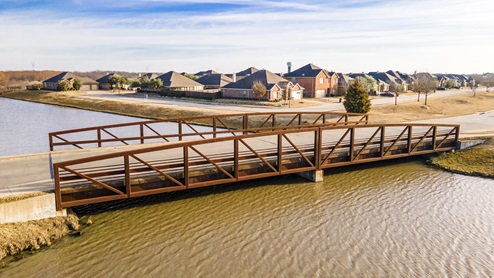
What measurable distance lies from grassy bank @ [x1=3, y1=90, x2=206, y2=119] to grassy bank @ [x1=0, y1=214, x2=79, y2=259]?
108ft

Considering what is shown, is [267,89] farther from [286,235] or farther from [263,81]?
[286,235]

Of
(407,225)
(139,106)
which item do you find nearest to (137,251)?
(407,225)

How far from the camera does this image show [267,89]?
59.3 meters

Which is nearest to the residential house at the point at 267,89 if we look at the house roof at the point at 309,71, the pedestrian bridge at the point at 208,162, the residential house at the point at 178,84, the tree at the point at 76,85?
the house roof at the point at 309,71

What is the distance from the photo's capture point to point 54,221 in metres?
→ 12.1

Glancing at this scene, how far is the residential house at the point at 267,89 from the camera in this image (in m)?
59.8

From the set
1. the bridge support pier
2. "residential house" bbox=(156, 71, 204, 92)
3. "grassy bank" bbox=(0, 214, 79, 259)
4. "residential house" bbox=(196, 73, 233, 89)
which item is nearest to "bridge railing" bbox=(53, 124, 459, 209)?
the bridge support pier

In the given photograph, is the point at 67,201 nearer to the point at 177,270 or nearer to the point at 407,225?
the point at 177,270

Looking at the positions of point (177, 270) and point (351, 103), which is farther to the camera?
point (351, 103)

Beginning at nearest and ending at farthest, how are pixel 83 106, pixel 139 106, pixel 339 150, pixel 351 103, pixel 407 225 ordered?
pixel 407 225 → pixel 339 150 → pixel 351 103 → pixel 139 106 → pixel 83 106

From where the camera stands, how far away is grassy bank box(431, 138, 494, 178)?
20.5 m

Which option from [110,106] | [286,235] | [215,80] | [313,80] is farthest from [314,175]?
[215,80]

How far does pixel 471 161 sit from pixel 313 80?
1857 inches

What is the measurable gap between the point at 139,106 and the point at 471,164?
43743 mm
